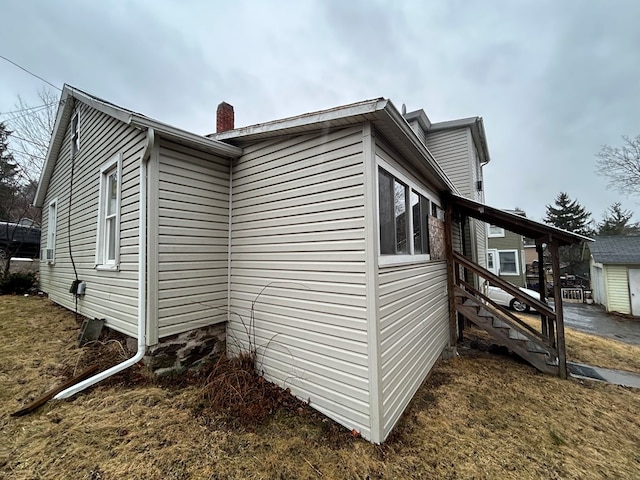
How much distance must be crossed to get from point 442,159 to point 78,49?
42.1 feet

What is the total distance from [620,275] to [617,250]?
4.87 ft

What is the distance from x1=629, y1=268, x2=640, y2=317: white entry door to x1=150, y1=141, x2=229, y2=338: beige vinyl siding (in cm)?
1820

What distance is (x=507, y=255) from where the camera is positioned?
16.9m

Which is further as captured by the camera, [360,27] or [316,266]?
[360,27]

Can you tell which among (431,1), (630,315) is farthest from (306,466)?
(630,315)

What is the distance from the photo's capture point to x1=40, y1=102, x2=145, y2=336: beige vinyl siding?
167 inches

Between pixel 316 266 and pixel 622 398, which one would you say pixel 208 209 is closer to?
pixel 316 266

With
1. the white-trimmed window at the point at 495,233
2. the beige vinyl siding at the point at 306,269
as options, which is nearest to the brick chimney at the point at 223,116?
the beige vinyl siding at the point at 306,269

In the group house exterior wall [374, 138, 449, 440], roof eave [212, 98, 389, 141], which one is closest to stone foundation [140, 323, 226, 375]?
house exterior wall [374, 138, 449, 440]

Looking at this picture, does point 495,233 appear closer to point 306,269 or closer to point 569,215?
point 306,269

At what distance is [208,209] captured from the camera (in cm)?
441

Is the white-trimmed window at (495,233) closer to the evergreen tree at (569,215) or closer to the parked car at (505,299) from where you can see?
the parked car at (505,299)

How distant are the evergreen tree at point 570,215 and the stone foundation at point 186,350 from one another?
1542 inches

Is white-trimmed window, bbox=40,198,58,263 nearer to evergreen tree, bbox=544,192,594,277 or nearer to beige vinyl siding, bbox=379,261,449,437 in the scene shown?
beige vinyl siding, bbox=379,261,449,437
